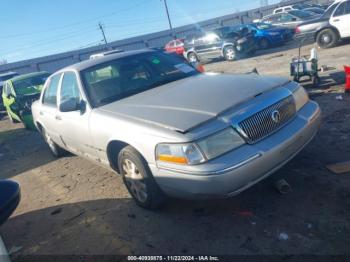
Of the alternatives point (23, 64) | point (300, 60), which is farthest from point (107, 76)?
point (23, 64)

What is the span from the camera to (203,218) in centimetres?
346

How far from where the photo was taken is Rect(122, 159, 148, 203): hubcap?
3.60 meters

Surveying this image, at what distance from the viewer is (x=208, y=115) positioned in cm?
313

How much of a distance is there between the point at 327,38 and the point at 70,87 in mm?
11460

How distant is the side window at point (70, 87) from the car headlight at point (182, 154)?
185 cm

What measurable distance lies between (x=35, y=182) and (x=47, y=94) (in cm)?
153

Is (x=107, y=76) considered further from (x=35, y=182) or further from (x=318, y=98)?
(x=318, y=98)

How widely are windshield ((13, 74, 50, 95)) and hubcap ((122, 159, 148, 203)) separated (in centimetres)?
868

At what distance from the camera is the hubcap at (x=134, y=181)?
11.8 feet

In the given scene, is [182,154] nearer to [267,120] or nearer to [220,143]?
[220,143]

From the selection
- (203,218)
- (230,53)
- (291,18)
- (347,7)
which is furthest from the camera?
(291,18)

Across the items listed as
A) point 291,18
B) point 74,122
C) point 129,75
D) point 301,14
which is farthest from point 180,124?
point 301,14

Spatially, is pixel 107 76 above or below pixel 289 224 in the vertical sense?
above

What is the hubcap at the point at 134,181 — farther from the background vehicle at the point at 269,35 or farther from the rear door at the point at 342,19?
the background vehicle at the point at 269,35
